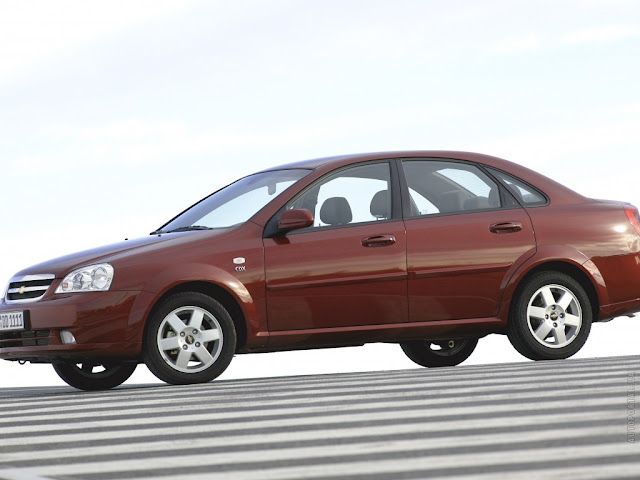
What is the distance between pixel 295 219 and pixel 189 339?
1.24 metres

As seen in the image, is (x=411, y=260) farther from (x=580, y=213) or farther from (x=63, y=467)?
(x=63, y=467)

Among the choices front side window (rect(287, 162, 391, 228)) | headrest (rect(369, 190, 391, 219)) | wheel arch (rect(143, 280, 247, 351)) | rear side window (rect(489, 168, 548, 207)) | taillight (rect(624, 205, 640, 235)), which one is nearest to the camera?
wheel arch (rect(143, 280, 247, 351))

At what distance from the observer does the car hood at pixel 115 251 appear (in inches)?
408

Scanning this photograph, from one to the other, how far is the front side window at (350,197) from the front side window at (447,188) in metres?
0.24

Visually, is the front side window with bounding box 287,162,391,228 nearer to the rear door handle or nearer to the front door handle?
the front door handle

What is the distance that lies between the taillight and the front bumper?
4376mm

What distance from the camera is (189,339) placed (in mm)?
10188

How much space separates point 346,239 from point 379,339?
89 cm

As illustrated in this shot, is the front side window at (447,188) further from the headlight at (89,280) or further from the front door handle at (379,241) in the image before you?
the headlight at (89,280)

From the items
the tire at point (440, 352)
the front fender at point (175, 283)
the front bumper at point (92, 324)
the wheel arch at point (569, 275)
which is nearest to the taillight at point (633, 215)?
the wheel arch at point (569, 275)

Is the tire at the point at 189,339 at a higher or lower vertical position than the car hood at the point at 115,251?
lower

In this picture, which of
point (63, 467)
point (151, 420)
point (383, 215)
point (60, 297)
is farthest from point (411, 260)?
point (63, 467)

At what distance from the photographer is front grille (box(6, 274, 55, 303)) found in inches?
414

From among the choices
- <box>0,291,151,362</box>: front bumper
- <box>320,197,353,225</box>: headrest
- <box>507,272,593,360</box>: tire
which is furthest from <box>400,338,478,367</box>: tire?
<box>0,291,151,362</box>: front bumper
